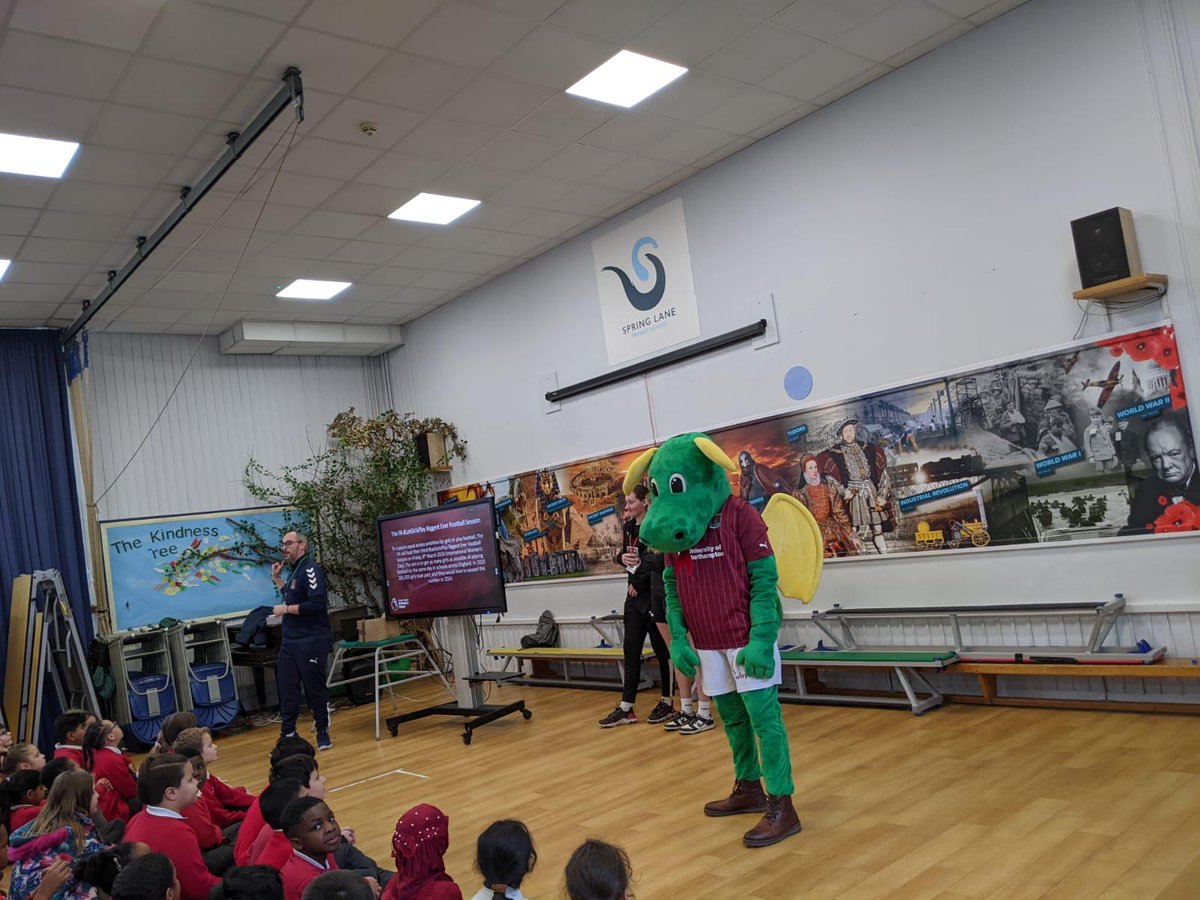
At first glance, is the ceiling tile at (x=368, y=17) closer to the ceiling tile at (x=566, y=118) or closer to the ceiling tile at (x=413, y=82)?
the ceiling tile at (x=413, y=82)

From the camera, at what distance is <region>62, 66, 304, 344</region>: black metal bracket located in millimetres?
5082

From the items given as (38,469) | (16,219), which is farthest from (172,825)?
(38,469)

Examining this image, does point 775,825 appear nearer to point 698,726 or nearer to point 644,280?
point 698,726

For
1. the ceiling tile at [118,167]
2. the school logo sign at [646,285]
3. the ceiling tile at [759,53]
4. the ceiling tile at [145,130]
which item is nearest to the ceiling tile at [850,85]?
the ceiling tile at [759,53]

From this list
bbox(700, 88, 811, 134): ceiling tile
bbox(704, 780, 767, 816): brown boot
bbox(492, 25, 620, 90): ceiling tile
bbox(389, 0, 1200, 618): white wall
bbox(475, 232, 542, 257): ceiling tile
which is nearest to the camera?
bbox(704, 780, 767, 816): brown boot

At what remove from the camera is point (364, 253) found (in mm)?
8039

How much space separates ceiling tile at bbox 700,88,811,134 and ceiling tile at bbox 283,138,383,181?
224 centimetres

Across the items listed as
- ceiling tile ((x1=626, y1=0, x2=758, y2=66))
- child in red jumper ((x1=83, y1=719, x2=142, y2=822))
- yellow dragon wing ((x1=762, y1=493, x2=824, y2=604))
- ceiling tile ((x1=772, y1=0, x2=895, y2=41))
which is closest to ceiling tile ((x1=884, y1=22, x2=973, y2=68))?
ceiling tile ((x1=772, y1=0, x2=895, y2=41))

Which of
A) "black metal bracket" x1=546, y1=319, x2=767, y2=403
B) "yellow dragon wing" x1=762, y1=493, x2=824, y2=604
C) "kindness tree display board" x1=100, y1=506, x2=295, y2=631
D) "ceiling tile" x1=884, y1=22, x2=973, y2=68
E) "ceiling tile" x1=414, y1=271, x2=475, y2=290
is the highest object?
"ceiling tile" x1=884, y1=22, x2=973, y2=68

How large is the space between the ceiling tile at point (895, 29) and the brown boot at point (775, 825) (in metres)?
4.16

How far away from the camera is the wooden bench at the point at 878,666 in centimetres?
549

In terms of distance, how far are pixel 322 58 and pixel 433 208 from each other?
2.37 metres

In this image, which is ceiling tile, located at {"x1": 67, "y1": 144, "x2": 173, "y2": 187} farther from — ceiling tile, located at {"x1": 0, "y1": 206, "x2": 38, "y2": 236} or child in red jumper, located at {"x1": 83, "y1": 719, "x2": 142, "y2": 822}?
child in red jumper, located at {"x1": 83, "y1": 719, "x2": 142, "y2": 822}

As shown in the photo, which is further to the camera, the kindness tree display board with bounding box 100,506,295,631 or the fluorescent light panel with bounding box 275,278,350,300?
the kindness tree display board with bounding box 100,506,295,631
